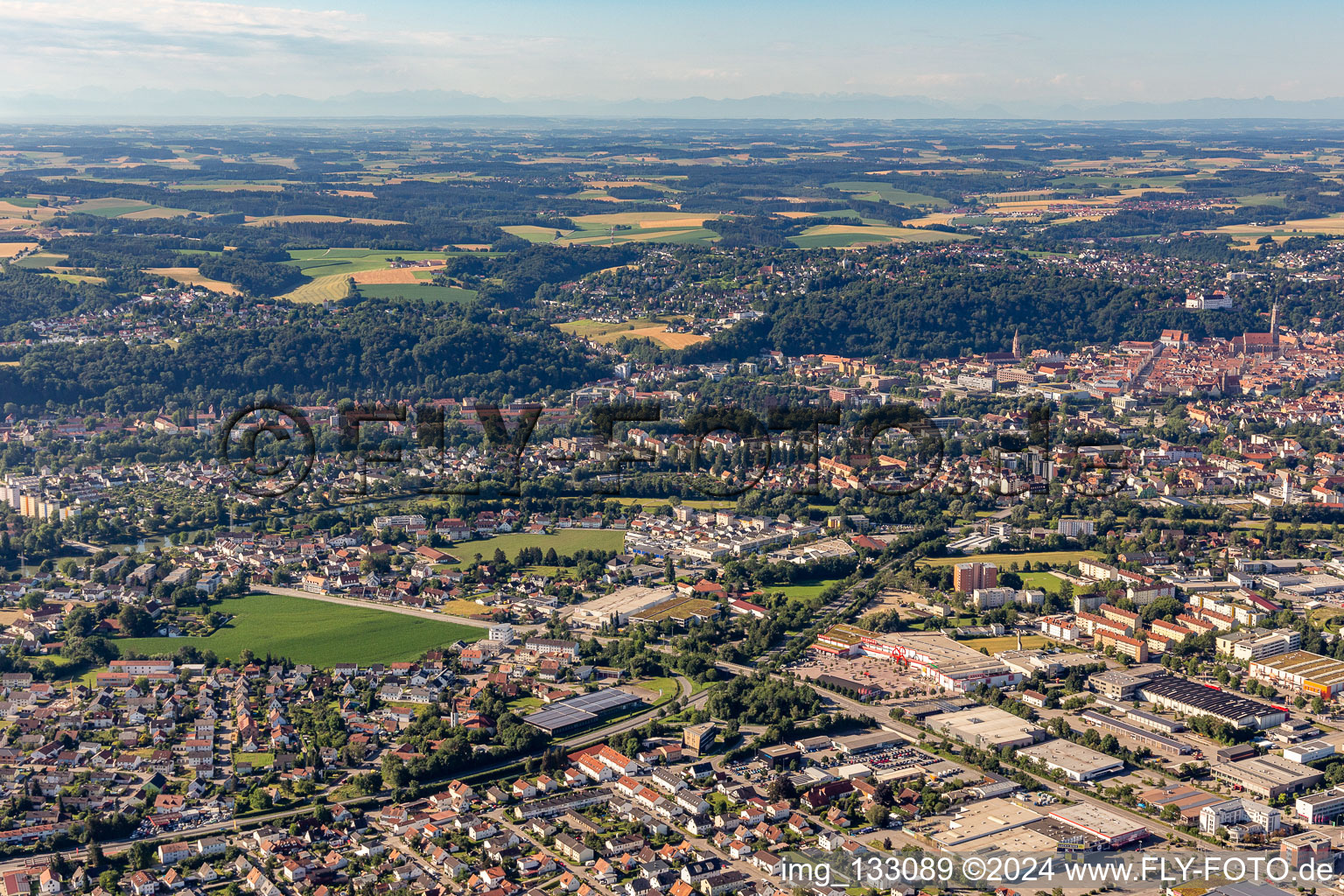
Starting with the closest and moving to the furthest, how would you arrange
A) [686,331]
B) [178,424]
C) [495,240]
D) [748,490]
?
[748,490] → [178,424] → [686,331] → [495,240]

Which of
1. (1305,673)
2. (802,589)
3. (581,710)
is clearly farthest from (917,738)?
(802,589)

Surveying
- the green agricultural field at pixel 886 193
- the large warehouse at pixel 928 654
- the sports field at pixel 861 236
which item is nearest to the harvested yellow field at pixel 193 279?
the sports field at pixel 861 236

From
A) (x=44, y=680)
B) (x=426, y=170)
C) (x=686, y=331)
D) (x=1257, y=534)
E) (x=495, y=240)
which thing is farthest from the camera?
(x=426, y=170)

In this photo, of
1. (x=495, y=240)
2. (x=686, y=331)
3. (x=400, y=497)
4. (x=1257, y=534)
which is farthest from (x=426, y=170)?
(x=1257, y=534)

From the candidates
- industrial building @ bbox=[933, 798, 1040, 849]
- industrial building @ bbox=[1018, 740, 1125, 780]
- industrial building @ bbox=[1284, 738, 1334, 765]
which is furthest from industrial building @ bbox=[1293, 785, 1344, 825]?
industrial building @ bbox=[933, 798, 1040, 849]

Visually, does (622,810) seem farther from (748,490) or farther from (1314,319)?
(1314,319)

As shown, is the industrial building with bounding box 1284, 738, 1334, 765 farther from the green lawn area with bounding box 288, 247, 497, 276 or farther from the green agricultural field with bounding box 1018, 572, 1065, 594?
the green lawn area with bounding box 288, 247, 497, 276

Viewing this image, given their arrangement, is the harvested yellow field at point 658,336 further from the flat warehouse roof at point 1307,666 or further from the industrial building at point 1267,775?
the industrial building at point 1267,775
